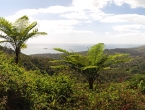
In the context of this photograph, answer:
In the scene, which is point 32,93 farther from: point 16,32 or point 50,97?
point 16,32

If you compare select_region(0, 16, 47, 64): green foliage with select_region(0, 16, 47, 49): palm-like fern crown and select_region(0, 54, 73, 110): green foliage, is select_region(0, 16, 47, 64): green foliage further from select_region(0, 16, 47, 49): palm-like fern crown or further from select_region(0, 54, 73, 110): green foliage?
select_region(0, 54, 73, 110): green foliage

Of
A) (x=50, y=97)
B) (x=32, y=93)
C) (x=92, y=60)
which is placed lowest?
(x=50, y=97)

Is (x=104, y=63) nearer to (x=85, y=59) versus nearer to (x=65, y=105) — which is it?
(x=85, y=59)

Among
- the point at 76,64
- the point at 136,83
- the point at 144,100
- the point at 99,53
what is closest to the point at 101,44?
the point at 99,53

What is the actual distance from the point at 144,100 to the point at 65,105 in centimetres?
298

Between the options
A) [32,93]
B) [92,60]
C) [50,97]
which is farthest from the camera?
[92,60]

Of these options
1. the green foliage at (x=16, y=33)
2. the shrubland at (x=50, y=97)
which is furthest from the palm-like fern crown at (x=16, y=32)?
the shrubland at (x=50, y=97)

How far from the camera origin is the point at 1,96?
5066 mm

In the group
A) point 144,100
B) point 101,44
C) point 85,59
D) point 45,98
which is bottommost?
point 144,100

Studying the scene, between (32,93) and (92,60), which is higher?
(92,60)

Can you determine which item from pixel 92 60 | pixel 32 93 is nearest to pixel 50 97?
pixel 32 93

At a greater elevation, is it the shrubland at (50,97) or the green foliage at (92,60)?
the green foliage at (92,60)

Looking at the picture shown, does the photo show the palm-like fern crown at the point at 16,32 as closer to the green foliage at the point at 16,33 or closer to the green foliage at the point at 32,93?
the green foliage at the point at 16,33

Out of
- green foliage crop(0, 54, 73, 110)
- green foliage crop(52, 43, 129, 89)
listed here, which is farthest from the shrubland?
green foliage crop(52, 43, 129, 89)
